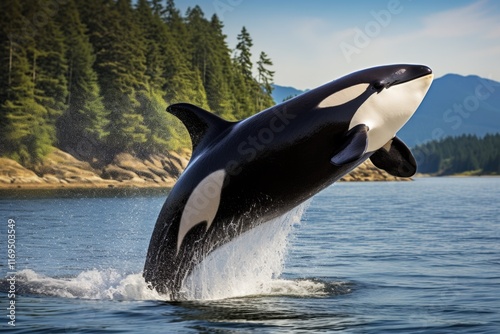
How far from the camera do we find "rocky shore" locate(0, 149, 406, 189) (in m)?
54.8

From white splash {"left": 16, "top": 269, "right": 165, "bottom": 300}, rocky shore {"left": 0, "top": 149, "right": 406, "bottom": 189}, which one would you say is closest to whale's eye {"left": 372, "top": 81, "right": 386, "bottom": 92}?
white splash {"left": 16, "top": 269, "right": 165, "bottom": 300}

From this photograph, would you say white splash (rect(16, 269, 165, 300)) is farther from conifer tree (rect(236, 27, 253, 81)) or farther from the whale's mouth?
conifer tree (rect(236, 27, 253, 81))

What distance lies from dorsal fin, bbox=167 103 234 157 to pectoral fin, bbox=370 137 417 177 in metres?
2.07

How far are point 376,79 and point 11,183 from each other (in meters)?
48.2

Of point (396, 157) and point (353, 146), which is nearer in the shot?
point (353, 146)

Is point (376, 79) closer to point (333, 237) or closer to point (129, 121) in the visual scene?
point (333, 237)

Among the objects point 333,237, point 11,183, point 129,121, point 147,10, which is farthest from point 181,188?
point 147,10

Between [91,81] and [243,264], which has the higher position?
Result: [91,81]

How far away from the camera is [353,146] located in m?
8.36

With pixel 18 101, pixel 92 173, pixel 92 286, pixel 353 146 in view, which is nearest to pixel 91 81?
pixel 18 101

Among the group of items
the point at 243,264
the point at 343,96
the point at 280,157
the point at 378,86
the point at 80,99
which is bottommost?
the point at 243,264

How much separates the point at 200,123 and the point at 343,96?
2299 mm

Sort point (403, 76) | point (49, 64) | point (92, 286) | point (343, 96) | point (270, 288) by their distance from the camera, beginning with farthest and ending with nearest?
1. point (49, 64)
2. point (92, 286)
3. point (270, 288)
4. point (403, 76)
5. point (343, 96)

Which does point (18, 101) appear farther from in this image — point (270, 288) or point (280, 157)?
point (280, 157)
